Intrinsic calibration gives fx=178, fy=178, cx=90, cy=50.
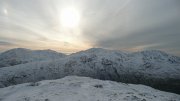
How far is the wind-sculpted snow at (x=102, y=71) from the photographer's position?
81875mm

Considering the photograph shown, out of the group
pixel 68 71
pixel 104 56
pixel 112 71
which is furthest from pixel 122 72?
pixel 68 71

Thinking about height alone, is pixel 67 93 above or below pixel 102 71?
below

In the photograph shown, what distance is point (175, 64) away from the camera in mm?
112625

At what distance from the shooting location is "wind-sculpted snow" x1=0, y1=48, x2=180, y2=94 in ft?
269

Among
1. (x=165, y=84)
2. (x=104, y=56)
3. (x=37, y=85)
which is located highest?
(x=104, y=56)

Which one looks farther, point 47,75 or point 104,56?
point 104,56

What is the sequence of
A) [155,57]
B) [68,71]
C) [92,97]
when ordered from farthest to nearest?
[155,57] < [68,71] < [92,97]

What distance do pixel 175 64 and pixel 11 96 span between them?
115 meters

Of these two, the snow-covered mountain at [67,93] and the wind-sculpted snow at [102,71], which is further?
the wind-sculpted snow at [102,71]

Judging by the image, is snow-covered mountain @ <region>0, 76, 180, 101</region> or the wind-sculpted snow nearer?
snow-covered mountain @ <region>0, 76, 180, 101</region>

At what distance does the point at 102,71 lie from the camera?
297 ft

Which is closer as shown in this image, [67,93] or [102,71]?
[67,93]

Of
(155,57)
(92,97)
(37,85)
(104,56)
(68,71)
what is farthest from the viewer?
(155,57)

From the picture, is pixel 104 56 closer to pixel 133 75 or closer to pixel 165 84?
pixel 133 75
